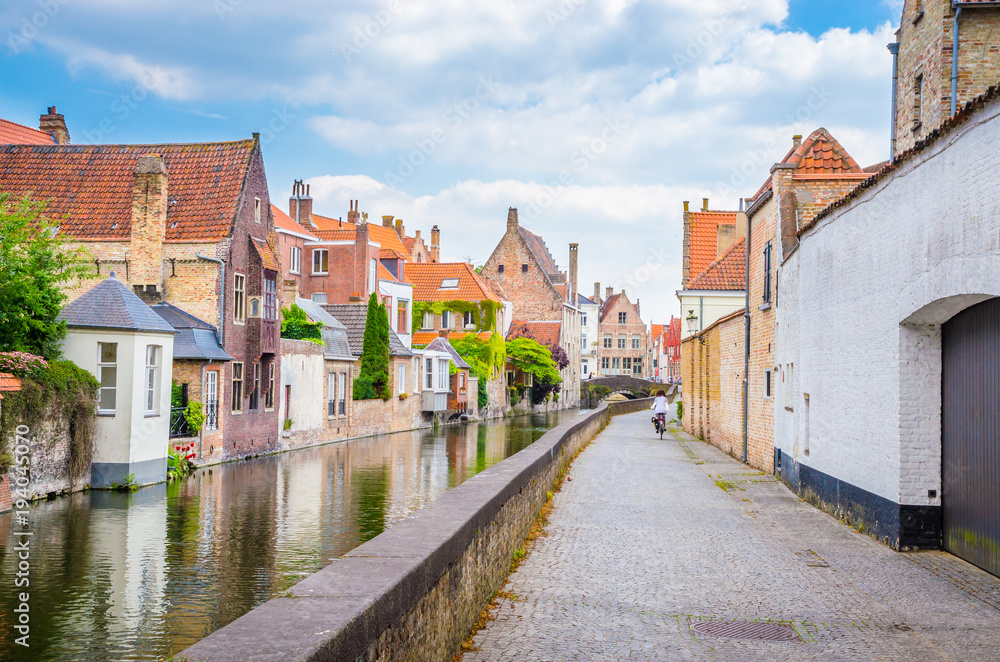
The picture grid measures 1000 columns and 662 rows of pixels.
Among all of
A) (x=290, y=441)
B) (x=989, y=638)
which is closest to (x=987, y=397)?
(x=989, y=638)

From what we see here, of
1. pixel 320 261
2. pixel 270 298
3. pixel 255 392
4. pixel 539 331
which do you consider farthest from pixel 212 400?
pixel 539 331

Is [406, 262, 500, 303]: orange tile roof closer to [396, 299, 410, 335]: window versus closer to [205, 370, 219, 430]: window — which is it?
[396, 299, 410, 335]: window

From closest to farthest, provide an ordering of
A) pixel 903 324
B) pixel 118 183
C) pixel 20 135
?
pixel 903 324
pixel 118 183
pixel 20 135

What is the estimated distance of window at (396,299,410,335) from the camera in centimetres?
5028

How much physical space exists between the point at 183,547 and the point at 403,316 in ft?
125

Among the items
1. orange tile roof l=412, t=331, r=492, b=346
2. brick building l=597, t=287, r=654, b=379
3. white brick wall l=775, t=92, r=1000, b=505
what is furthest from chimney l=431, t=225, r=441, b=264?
white brick wall l=775, t=92, r=1000, b=505

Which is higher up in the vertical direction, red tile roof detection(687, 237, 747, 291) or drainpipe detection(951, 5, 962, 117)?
drainpipe detection(951, 5, 962, 117)

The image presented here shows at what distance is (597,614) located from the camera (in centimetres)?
657

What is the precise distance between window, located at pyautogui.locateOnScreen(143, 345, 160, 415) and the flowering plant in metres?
2.81

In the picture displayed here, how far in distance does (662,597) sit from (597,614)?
0.81 metres

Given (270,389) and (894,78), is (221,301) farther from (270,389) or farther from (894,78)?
(894,78)

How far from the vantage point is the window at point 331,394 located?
34.0 metres

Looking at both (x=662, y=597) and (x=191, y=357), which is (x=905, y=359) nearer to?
(x=662, y=597)

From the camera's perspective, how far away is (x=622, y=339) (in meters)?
108
